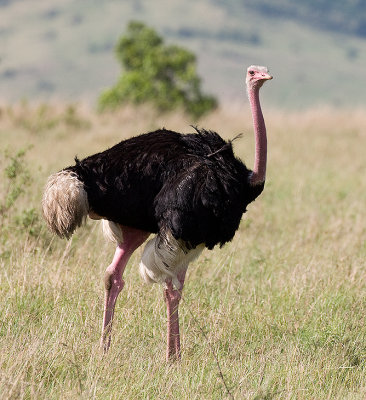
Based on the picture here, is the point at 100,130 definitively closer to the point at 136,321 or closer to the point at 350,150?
the point at 350,150

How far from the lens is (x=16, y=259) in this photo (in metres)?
5.38

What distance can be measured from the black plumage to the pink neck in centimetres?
4

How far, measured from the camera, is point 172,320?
14.0 ft

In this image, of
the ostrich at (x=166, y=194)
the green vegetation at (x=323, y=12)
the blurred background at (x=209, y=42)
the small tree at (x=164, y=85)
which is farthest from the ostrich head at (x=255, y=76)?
the green vegetation at (x=323, y=12)

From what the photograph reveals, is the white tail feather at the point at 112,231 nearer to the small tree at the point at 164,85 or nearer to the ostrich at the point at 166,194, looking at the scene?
the ostrich at the point at 166,194

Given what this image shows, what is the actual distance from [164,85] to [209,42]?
441 feet

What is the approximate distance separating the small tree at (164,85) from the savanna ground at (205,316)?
9.86m

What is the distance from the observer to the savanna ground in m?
3.66

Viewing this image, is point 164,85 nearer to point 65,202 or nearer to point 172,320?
point 172,320

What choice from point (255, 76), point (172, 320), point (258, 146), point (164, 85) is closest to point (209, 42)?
point (164, 85)

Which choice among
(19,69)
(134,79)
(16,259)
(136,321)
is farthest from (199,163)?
(19,69)

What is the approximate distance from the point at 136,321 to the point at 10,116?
11.9m

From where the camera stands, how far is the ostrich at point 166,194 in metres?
4.01

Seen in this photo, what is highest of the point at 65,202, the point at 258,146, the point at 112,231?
the point at 258,146
